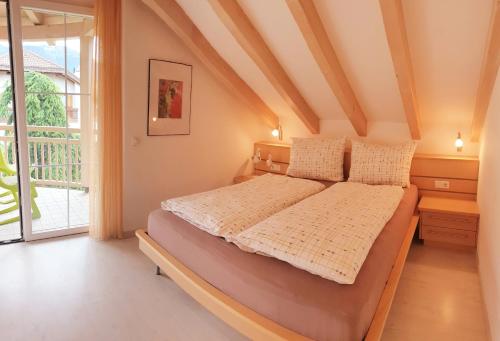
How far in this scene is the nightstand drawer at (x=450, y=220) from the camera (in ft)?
9.74

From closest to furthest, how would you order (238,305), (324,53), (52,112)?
(238,305)
(324,53)
(52,112)

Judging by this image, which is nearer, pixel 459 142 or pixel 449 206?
pixel 449 206

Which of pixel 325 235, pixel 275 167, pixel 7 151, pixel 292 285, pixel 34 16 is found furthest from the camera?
pixel 275 167

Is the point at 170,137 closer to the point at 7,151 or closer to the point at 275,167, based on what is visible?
the point at 275,167

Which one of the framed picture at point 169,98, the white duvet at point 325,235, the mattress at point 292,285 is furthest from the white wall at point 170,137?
the white duvet at point 325,235

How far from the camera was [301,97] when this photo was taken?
3.77m

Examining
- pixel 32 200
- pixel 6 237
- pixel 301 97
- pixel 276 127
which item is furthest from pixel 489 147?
pixel 6 237

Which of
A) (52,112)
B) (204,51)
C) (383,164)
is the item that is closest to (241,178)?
(204,51)

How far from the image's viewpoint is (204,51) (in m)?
3.47

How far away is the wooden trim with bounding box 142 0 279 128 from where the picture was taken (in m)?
3.09

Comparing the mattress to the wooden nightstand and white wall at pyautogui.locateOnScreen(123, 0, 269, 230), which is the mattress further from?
white wall at pyautogui.locateOnScreen(123, 0, 269, 230)

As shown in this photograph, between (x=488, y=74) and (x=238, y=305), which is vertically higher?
(x=488, y=74)

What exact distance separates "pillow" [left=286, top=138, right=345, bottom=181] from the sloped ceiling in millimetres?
443

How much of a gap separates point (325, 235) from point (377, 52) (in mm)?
1638
